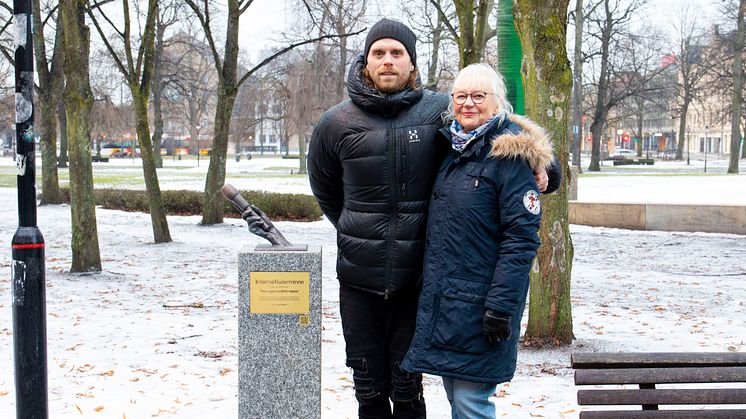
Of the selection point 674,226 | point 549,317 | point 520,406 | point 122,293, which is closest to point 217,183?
point 122,293

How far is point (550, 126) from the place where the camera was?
7246 millimetres

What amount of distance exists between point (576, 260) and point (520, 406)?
8.61 meters

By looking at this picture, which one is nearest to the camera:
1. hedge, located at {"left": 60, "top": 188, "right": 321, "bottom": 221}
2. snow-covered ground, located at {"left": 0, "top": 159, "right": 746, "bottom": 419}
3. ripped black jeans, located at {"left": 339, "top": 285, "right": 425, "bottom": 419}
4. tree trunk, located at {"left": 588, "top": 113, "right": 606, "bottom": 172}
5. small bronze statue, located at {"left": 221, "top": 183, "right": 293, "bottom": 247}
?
ripped black jeans, located at {"left": 339, "top": 285, "right": 425, "bottom": 419}

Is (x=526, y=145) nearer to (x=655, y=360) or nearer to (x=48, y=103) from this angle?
(x=655, y=360)

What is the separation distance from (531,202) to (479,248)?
28 cm

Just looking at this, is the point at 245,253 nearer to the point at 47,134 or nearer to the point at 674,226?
the point at 674,226

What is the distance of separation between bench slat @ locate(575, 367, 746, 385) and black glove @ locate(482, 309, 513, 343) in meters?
0.57

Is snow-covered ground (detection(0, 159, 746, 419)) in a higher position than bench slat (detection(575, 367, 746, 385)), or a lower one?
lower

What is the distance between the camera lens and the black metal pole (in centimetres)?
464

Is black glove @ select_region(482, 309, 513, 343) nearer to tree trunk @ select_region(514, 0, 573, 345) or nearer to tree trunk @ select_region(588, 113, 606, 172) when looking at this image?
tree trunk @ select_region(514, 0, 573, 345)

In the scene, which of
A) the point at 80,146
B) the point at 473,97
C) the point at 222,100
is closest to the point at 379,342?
the point at 473,97

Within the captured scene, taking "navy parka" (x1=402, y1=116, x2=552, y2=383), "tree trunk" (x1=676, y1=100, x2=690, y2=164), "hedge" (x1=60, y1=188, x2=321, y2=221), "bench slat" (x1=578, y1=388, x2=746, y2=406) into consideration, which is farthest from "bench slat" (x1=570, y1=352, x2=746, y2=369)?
"tree trunk" (x1=676, y1=100, x2=690, y2=164)

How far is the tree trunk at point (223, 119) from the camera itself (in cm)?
1711

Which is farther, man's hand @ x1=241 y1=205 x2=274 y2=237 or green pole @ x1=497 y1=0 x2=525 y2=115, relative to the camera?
green pole @ x1=497 y1=0 x2=525 y2=115
